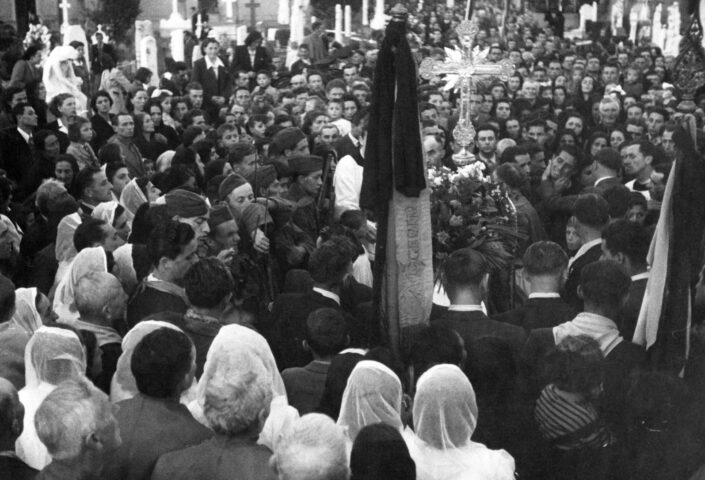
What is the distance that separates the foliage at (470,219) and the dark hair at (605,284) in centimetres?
184

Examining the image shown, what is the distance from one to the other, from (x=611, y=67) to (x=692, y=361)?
509 inches

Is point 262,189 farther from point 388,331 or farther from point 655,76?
point 655,76

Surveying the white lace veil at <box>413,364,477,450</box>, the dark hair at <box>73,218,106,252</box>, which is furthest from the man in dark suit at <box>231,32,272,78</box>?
the white lace veil at <box>413,364,477,450</box>

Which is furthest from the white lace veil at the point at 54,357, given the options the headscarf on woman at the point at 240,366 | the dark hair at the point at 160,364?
the headscarf on woman at the point at 240,366

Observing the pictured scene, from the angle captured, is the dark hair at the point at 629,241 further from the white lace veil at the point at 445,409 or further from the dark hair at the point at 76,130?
the dark hair at the point at 76,130

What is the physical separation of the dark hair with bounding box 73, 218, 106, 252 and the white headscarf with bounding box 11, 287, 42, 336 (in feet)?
3.31

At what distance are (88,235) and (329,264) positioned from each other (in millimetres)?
1682

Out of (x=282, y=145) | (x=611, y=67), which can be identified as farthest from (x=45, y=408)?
(x=611, y=67)

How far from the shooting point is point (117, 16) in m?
28.9

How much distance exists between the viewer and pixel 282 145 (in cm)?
1059

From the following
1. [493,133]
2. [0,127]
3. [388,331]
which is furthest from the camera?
[0,127]

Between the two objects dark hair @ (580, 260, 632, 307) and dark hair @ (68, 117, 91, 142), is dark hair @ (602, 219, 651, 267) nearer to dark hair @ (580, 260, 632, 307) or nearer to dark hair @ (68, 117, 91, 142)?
dark hair @ (580, 260, 632, 307)

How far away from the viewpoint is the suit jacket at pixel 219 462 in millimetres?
4418

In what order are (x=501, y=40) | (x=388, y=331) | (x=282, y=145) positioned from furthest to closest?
(x=501, y=40)
(x=282, y=145)
(x=388, y=331)
